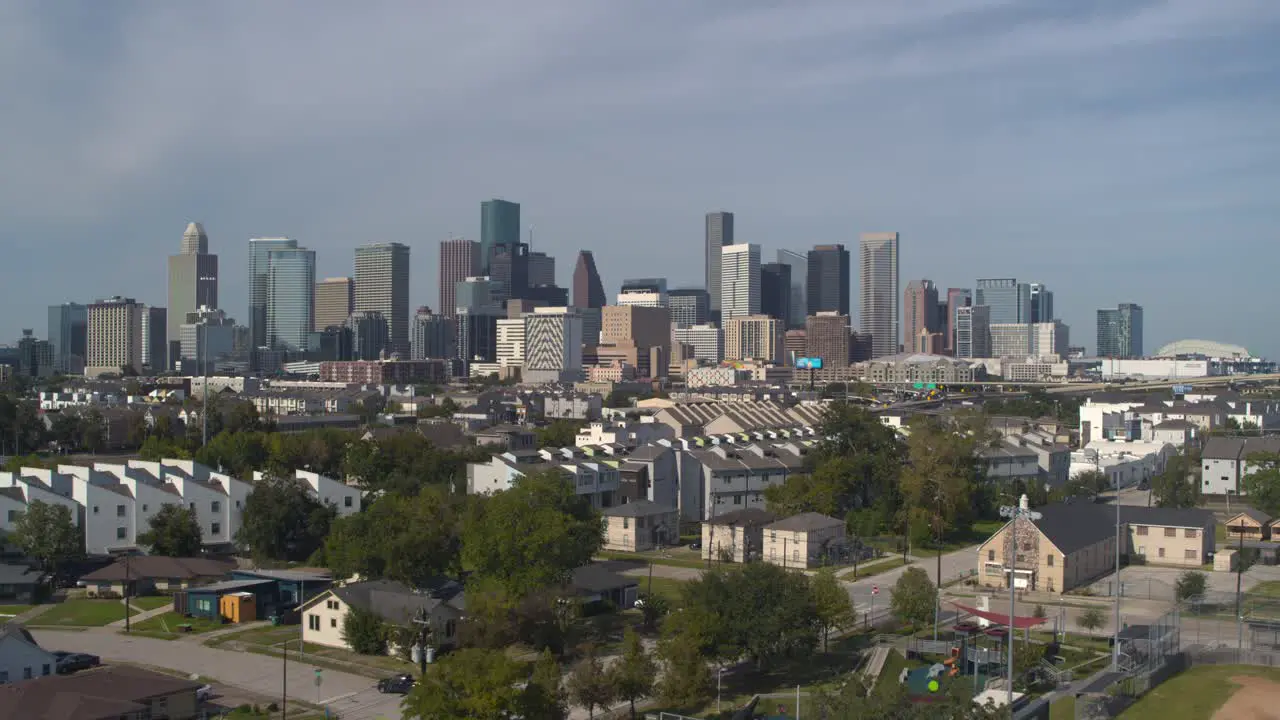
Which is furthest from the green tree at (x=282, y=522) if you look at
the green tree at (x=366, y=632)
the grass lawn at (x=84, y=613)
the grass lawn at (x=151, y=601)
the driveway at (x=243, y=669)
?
the green tree at (x=366, y=632)

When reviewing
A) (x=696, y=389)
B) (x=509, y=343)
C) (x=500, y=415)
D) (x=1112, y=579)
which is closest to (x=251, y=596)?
(x=1112, y=579)

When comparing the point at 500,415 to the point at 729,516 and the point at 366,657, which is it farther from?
the point at 366,657

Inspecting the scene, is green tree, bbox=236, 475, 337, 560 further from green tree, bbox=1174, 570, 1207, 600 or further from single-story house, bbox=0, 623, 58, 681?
green tree, bbox=1174, 570, 1207, 600

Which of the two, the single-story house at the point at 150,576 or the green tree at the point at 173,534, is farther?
the green tree at the point at 173,534

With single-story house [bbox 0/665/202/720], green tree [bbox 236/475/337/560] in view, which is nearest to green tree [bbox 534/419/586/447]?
green tree [bbox 236/475/337/560]

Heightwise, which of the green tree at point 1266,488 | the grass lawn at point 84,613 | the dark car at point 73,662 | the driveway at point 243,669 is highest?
the green tree at point 1266,488

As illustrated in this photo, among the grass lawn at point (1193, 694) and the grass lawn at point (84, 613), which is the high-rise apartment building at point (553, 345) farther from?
the grass lawn at point (1193, 694)
